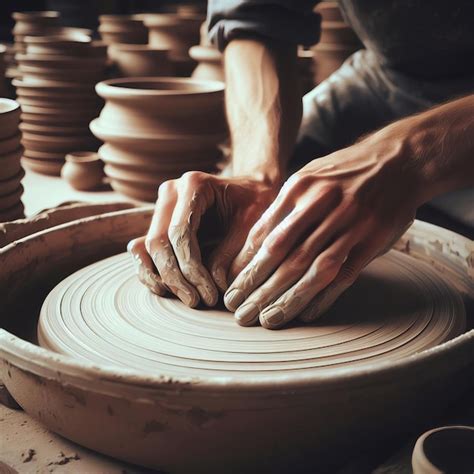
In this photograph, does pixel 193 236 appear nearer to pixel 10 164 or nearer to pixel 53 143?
pixel 10 164

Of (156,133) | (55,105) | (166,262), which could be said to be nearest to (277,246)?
(166,262)

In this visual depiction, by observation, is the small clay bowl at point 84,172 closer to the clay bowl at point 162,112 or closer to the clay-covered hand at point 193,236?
the clay bowl at point 162,112

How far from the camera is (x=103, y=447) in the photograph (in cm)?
84

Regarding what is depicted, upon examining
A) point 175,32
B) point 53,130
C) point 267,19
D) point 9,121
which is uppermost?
point 267,19

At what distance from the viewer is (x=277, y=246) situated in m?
0.97

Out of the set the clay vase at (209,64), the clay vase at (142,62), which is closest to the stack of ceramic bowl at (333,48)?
the clay vase at (209,64)

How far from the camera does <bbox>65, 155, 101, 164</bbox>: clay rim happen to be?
2633 mm

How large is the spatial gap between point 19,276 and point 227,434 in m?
0.68

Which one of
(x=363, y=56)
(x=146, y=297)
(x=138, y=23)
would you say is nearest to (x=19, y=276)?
(x=146, y=297)

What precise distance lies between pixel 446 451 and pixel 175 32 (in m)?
3.50

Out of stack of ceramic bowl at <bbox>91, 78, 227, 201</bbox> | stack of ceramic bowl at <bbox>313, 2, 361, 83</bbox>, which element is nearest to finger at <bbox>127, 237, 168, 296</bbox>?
stack of ceramic bowl at <bbox>91, 78, 227, 201</bbox>

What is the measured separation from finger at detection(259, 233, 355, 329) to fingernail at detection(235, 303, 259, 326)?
0.04 feet

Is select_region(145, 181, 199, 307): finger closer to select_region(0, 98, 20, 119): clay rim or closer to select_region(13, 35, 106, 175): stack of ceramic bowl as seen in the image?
select_region(0, 98, 20, 119): clay rim

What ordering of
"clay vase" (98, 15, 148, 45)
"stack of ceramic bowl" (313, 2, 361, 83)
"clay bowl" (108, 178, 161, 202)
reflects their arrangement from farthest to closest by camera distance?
"clay vase" (98, 15, 148, 45), "stack of ceramic bowl" (313, 2, 361, 83), "clay bowl" (108, 178, 161, 202)
